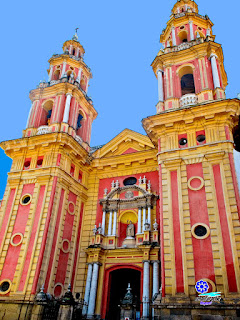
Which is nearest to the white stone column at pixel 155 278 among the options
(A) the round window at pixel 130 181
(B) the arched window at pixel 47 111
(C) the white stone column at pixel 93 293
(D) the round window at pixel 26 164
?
(C) the white stone column at pixel 93 293

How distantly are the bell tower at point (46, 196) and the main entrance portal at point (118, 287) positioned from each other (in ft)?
7.71

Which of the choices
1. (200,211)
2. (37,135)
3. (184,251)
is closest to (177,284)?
(184,251)

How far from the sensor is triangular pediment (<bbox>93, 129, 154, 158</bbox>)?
20156mm

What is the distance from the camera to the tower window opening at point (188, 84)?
20.6 meters

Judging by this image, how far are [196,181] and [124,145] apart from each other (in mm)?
7598

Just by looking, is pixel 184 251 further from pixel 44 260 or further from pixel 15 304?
pixel 15 304

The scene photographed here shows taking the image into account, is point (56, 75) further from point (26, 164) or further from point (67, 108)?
point (26, 164)

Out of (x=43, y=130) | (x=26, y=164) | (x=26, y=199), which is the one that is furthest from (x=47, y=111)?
(x=26, y=199)

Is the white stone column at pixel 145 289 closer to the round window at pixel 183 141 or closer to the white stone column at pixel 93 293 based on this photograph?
the white stone column at pixel 93 293

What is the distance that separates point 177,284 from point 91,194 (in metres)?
9.35

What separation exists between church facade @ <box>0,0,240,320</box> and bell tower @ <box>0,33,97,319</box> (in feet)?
0.21

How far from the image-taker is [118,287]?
59.0 feet

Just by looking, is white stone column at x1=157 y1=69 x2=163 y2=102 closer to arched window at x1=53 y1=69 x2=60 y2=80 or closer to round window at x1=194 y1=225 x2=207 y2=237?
round window at x1=194 y1=225 x2=207 y2=237

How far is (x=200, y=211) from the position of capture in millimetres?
13391
